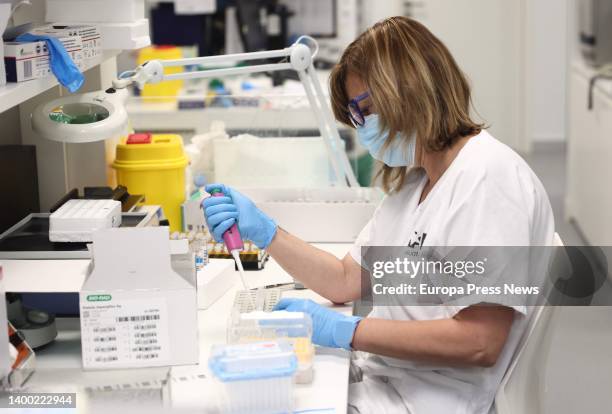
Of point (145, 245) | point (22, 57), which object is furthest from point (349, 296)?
point (22, 57)

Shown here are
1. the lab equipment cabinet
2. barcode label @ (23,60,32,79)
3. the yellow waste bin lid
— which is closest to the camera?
barcode label @ (23,60,32,79)

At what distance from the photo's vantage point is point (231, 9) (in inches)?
195

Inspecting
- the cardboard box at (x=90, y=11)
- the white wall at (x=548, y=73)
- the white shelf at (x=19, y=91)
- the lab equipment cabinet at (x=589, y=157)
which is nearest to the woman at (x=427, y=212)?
the white shelf at (x=19, y=91)

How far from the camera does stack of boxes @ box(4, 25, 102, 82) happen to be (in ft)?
4.91

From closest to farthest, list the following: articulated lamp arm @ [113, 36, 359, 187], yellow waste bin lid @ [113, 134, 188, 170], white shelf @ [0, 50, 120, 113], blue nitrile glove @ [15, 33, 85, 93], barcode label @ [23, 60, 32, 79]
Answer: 1. white shelf @ [0, 50, 120, 113]
2. barcode label @ [23, 60, 32, 79]
3. blue nitrile glove @ [15, 33, 85, 93]
4. articulated lamp arm @ [113, 36, 359, 187]
5. yellow waste bin lid @ [113, 134, 188, 170]

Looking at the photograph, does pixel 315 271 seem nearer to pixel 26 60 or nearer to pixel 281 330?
→ pixel 281 330

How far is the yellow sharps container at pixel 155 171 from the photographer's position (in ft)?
7.55

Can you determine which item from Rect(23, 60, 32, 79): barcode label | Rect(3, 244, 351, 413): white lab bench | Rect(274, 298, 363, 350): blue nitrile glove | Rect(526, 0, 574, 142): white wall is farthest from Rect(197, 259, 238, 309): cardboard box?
Rect(526, 0, 574, 142): white wall

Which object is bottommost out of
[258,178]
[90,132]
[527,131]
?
[527,131]

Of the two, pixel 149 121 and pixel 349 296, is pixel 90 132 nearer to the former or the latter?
pixel 349 296

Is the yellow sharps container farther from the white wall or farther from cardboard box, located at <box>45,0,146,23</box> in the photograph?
the white wall

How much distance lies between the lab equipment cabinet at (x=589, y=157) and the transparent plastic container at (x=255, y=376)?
112 inches

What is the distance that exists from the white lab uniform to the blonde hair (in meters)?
0.06

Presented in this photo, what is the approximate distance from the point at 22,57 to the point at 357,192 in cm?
105
